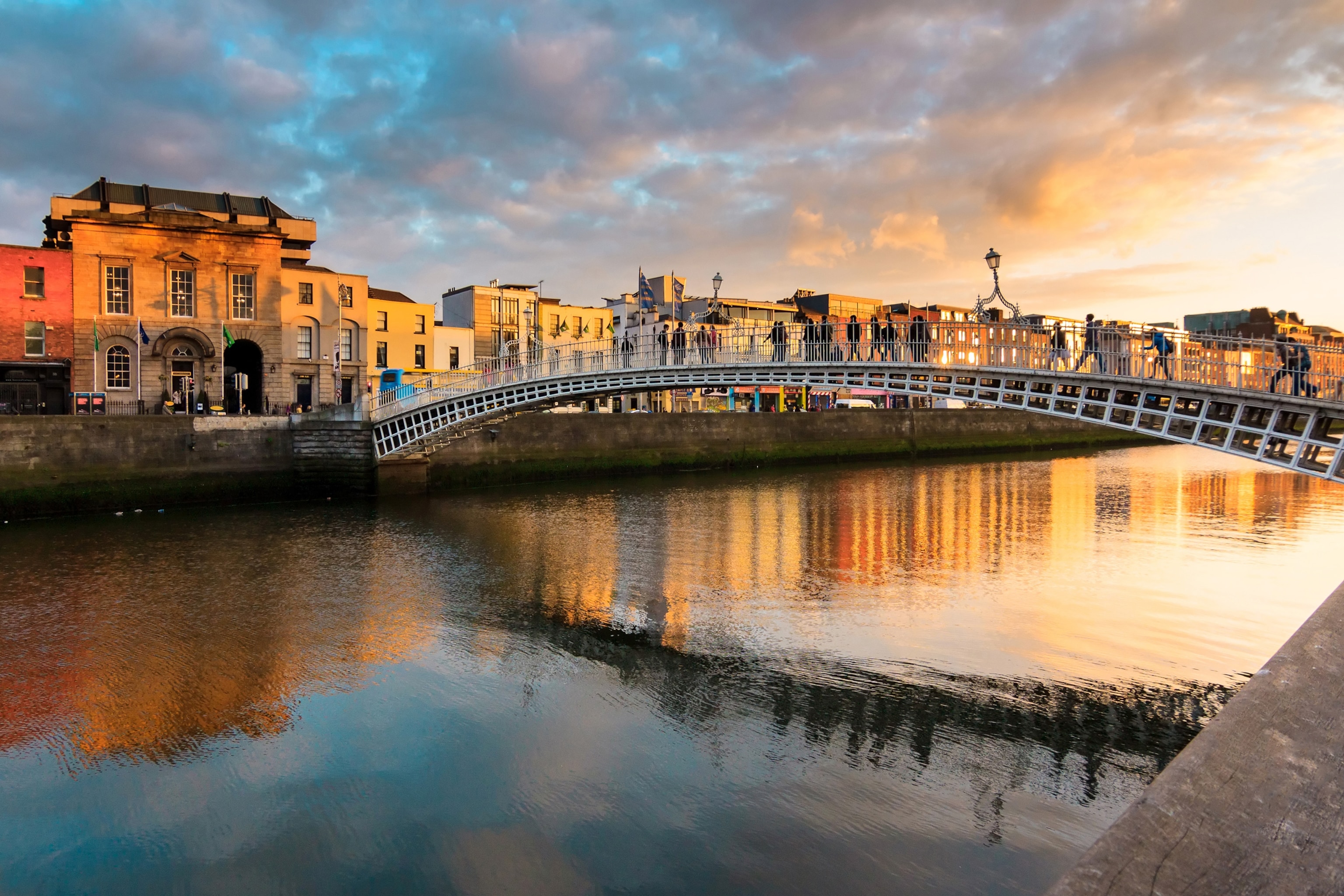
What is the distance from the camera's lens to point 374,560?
53.7ft

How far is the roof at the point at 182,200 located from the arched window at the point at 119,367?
16.2 feet

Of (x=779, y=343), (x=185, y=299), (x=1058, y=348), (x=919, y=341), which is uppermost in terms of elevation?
(x=185, y=299)

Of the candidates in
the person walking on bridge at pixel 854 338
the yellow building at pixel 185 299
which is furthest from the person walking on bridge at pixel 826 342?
the yellow building at pixel 185 299

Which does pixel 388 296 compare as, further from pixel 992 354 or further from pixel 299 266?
pixel 992 354

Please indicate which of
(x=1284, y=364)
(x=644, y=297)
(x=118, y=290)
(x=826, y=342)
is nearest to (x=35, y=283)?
(x=118, y=290)

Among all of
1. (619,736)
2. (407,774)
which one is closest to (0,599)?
(407,774)

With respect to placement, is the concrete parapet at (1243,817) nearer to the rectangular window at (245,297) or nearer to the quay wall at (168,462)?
the quay wall at (168,462)

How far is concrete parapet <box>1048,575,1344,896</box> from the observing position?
9.04 ft

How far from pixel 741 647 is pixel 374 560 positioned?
8.73 metres

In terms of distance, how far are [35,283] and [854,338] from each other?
25.7 m

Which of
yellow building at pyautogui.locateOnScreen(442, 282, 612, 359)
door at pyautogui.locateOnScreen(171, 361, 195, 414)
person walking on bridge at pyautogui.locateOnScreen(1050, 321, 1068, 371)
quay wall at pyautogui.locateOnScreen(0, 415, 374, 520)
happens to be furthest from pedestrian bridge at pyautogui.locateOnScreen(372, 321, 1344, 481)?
yellow building at pyautogui.locateOnScreen(442, 282, 612, 359)

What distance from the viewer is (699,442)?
34.8 metres

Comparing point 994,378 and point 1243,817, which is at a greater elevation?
point 994,378

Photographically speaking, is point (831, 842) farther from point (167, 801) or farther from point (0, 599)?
point (0, 599)
